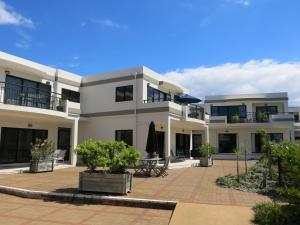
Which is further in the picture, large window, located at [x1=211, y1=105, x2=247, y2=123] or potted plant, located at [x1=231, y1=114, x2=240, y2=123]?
large window, located at [x1=211, y1=105, x2=247, y2=123]

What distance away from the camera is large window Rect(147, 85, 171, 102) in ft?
66.5

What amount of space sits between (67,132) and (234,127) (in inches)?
717

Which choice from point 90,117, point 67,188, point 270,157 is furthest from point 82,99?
point 270,157

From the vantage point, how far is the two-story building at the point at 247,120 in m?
29.6

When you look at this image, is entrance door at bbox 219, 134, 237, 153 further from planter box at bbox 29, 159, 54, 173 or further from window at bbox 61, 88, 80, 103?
planter box at bbox 29, 159, 54, 173

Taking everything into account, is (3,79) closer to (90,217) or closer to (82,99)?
(82,99)

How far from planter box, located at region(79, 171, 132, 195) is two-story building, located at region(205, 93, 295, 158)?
845 inches

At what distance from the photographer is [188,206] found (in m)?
7.27

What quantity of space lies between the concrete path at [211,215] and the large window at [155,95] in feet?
43.8

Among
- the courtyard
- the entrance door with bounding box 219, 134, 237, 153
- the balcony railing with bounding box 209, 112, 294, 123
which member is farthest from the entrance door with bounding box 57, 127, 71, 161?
the entrance door with bounding box 219, 134, 237, 153

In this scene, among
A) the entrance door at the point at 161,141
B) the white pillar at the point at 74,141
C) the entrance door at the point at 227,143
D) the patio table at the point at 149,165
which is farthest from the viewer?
the entrance door at the point at 227,143

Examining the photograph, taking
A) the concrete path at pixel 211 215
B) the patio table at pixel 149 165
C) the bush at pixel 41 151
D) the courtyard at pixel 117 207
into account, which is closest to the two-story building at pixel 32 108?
the bush at pixel 41 151

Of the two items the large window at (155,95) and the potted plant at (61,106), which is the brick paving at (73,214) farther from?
the large window at (155,95)

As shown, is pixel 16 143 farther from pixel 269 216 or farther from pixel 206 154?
pixel 269 216
